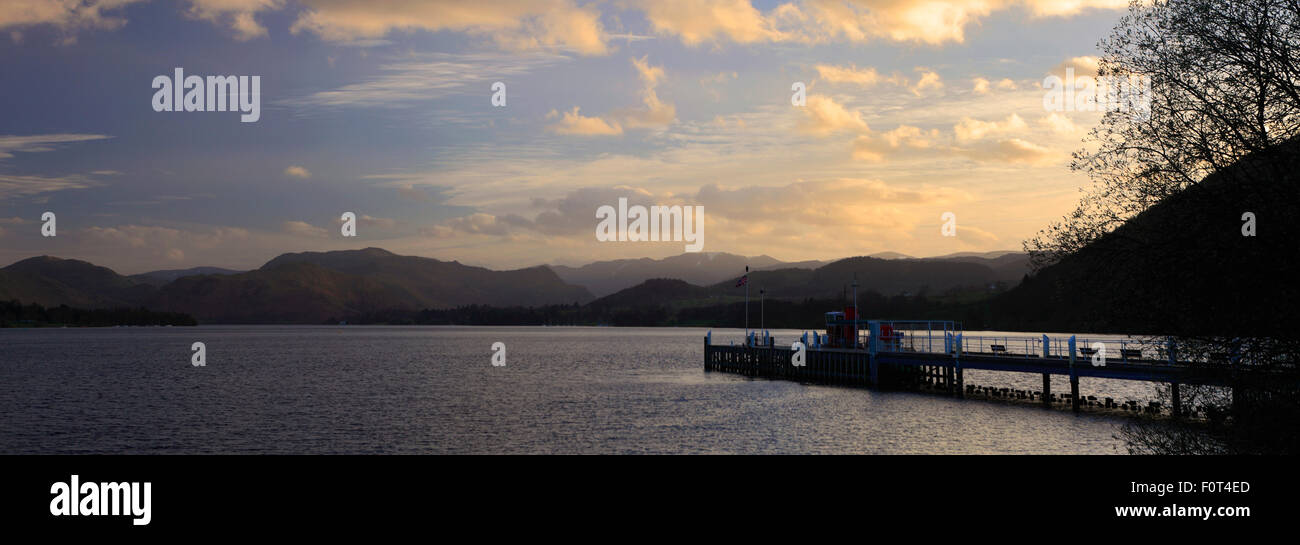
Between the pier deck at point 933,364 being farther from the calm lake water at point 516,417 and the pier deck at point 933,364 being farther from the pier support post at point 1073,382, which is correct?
the calm lake water at point 516,417

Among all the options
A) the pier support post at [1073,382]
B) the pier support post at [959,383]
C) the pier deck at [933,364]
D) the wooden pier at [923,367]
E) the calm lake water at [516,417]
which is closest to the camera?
the calm lake water at [516,417]

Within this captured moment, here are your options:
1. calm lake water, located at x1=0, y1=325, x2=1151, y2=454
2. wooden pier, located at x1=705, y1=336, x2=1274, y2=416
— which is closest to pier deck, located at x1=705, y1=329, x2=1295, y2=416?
wooden pier, located at x1=705, y1=336, x2=1274, y2=416

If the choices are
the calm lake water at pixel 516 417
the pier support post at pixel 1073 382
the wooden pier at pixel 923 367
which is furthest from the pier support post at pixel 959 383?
the pier support post at pixel 1073 382

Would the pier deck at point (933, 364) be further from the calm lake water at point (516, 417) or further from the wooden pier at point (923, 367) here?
the calm lake water at point (516, 417)

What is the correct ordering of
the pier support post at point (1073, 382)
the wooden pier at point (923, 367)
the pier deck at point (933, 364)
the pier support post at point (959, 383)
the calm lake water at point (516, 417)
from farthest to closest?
the pier support post at point (959, 383), the pier support post at point (1073, 382), the wooden pier at point (923, 367), the pier deck at point (933, 364), the calm lake water at point (516, 417)

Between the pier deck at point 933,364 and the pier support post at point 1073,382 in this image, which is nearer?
the pier deck at point 933,364

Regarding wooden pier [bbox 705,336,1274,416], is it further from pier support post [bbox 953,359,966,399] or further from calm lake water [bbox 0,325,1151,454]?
calm lake water [bbox 0,325,1151,454]

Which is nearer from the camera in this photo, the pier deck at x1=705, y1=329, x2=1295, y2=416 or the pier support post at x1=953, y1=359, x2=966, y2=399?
the pier deck at x1=705, y1=329, x2=1295, y2=416

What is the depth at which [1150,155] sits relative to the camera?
22.2 meters

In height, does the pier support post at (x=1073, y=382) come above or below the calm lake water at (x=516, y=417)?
above
